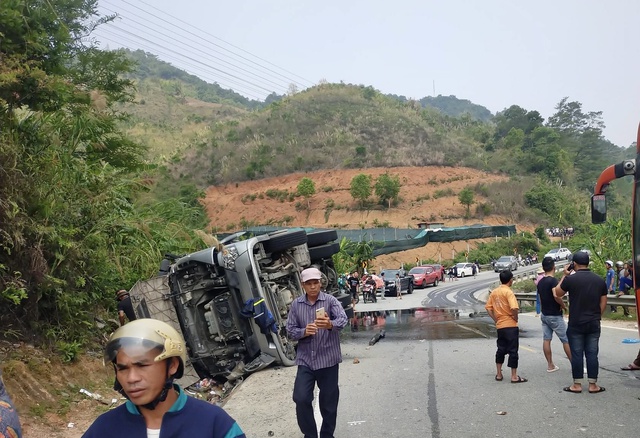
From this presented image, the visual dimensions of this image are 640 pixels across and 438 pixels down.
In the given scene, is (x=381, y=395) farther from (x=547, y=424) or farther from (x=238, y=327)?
(x=238, y=327)

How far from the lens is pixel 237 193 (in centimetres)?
8288

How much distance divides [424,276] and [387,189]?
31.9 metres

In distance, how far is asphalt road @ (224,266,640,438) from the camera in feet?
22.4

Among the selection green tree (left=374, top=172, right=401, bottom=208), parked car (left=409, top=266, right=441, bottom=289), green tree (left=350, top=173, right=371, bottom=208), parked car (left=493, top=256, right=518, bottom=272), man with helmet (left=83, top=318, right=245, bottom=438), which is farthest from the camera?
green tree (left=374, top=172, right=401, bottom=208)

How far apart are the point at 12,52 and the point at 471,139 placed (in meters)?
104

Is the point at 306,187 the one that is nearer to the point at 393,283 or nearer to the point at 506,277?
the point at 393,283

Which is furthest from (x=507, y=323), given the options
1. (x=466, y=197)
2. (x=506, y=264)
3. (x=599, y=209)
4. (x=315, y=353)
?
(x=466, y=197)

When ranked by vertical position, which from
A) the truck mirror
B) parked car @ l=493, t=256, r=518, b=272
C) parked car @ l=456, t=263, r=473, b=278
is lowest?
parked car @ l=456, t=263, r=473, b=278

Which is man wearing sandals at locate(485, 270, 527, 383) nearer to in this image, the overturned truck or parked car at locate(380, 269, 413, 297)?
the overturned truck

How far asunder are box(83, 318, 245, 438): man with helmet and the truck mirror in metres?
7.46

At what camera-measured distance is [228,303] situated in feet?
36.0

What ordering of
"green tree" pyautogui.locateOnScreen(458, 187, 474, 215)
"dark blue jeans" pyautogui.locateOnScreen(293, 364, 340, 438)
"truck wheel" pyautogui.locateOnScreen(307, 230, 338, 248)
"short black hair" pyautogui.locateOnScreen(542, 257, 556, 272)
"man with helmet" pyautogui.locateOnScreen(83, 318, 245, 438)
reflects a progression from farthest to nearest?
"green tree" pyautogui.locateOnScreen(458, 187, 474, 215) < "truck wheel" pyautogui.locateOnScreen(307, 230, 338, 248) < "short black hair" pyautogui.locateOnScreen(542, 257, 556, 272) < "dark blue jeans" pyautogui.locateOnScreen(293, 364, 340, 438) < "man with helmet" pyautogui.locateOnScreen(83, 318, 245, 438)

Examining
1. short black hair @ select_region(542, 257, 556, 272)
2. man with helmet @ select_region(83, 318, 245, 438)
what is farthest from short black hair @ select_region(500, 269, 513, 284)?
man with helmet @ select_region(83, 318, 245, 438)

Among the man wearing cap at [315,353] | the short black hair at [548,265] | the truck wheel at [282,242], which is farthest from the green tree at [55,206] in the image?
the short black hair at [548,265]
